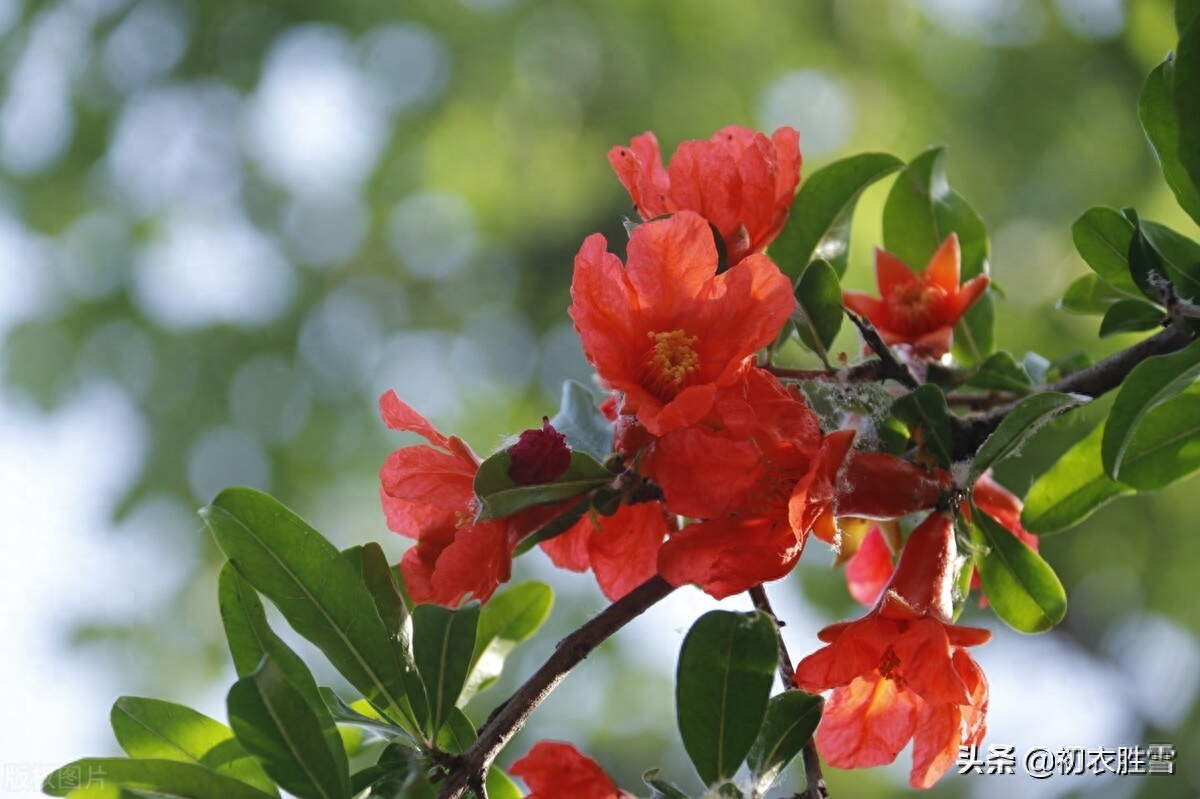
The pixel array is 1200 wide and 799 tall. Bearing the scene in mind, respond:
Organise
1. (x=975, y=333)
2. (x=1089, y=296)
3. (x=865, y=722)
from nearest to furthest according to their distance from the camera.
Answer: (x=865, y=722) → (x=1089, y=296) → (x=975, y=333)

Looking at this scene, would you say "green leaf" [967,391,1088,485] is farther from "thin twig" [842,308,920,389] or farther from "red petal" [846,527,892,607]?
"red petal" [846,527,892,607]

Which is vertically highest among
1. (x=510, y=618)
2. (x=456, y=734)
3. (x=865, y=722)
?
(x=510, y=618)

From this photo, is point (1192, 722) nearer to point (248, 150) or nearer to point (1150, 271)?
point (1150, 271)

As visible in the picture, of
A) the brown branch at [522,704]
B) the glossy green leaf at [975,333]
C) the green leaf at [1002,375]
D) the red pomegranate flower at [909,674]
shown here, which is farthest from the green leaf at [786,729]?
the glossy green leaf at [975,333]

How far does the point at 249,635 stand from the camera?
2.93 feet

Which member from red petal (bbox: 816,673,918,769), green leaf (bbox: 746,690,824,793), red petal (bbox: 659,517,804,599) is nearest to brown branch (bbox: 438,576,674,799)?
red petal (bbox: 659,517,804,599)

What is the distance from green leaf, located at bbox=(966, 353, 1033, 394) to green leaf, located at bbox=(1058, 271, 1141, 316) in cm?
12

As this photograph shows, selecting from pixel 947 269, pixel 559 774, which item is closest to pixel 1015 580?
pixel 947 269

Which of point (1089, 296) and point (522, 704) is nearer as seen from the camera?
point (522, 704)

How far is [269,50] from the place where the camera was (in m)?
6.04

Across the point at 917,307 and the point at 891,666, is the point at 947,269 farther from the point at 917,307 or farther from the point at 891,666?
the point at 891,666

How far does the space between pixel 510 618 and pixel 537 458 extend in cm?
36

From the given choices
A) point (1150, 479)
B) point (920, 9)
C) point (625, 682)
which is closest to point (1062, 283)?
point (920, 9)

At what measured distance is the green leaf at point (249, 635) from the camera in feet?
2.86
